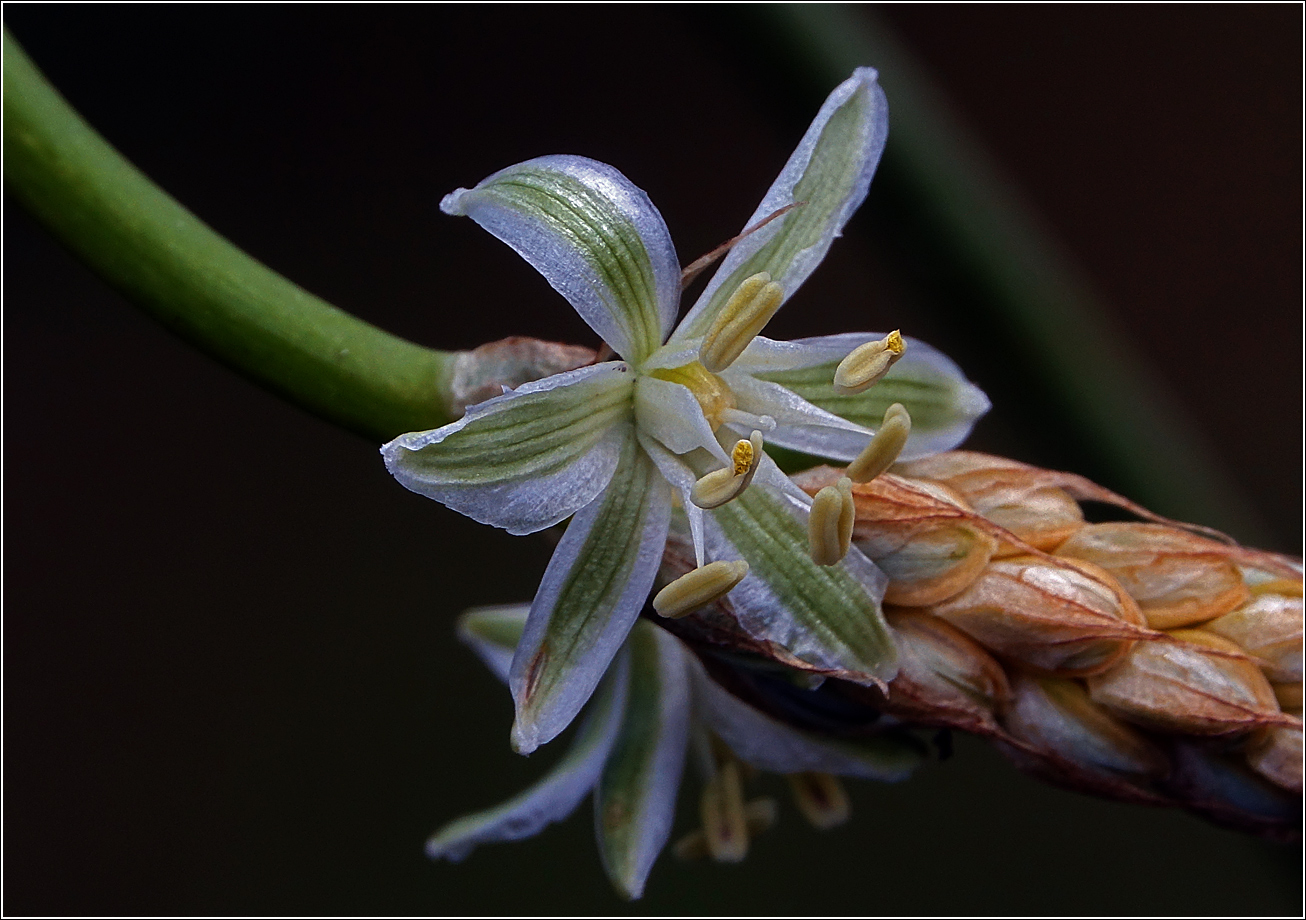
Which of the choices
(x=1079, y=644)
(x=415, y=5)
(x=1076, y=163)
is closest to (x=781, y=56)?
(x=1079, y=644)

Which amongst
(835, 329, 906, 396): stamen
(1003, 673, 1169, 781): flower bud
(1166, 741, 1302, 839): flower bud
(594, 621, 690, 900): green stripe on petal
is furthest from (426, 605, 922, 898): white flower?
(835, 329, 906, 396): stamen

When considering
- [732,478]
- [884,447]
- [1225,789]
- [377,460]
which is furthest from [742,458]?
[377,460]

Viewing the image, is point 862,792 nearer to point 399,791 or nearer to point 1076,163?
point 399,791

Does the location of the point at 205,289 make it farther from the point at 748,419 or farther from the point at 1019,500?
the point at 1019,500

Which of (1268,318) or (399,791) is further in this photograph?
(1268,318)

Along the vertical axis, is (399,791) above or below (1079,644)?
below

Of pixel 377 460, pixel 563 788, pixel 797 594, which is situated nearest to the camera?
pixel 797 594

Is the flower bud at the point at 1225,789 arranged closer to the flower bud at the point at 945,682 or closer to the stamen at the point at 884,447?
the flower bud at the point at 945,682

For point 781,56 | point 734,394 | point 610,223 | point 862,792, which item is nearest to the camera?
point 610,223
